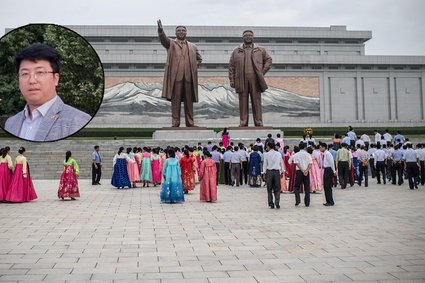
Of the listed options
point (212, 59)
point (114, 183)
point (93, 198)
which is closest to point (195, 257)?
point (93, 198)

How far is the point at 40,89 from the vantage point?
10922 millimetres

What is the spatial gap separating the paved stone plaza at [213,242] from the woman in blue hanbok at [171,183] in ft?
1.22

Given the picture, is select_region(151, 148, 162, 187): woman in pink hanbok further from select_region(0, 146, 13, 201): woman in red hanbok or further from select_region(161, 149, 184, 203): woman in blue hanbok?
select_region(0, 146, 13, 201): woman in red hanbok

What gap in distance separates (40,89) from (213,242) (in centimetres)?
684

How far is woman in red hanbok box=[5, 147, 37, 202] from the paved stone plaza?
44 cm

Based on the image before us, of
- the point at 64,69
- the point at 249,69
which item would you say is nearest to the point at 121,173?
the point at 64,69

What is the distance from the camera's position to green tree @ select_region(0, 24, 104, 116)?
1289 cm

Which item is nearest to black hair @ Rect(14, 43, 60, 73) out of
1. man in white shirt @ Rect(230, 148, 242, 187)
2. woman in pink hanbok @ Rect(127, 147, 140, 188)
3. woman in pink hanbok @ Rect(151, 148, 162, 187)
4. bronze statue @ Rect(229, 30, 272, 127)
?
woman in pink hanbok @ Rect(127, 147, 140, 188)

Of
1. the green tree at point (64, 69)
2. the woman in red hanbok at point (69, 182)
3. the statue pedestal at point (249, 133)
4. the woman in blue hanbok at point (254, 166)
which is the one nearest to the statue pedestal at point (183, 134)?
the statue pedestal at point (249, 133)

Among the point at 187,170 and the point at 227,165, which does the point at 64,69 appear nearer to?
the point at 227,165

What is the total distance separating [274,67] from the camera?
1371 inches

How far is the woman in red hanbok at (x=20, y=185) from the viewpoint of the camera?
1027 centimetres

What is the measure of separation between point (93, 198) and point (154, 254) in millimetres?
6266

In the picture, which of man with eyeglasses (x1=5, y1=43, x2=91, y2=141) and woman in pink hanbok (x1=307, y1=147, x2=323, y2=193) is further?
woman in pink hanbok (x1=307, y1=147, x2=323, y2=193)
